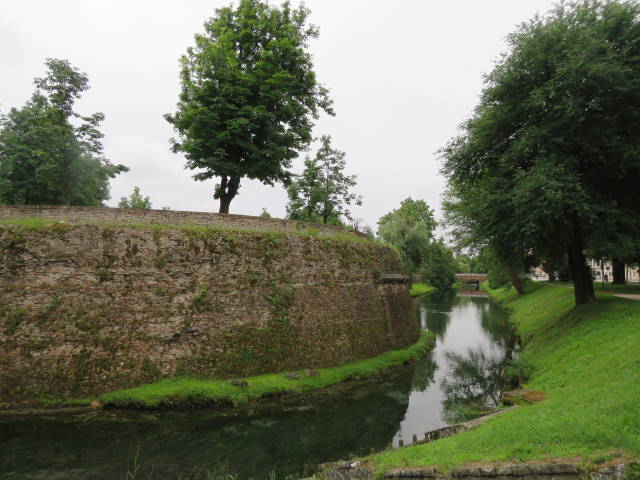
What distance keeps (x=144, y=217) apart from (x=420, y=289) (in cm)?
5341

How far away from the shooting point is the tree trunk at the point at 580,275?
17.8 meters

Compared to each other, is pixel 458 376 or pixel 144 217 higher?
pixel 144 217

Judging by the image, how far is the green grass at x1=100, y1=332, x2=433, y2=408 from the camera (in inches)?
468

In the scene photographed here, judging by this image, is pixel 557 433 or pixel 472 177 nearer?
pixel 557 433

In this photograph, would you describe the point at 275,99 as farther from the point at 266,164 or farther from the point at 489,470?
the point at 489,470

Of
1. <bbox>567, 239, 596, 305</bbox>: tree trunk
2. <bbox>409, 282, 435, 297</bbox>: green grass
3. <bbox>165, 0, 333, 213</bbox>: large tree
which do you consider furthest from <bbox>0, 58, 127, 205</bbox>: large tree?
<bbox>409, 282, 435, 297</bbox>: green grass

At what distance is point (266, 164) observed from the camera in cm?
2020

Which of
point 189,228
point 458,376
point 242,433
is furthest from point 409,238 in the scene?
point 242,433

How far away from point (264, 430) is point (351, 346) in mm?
6837

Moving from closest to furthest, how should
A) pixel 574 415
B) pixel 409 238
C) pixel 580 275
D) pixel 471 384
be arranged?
pixel 574 415, pixel 471 384, pixel 580 275, pixel 409 238

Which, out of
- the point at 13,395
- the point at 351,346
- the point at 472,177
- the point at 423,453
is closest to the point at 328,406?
the point at 351,346

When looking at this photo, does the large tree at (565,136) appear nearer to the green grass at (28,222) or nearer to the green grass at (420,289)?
the green grass at (28,222)

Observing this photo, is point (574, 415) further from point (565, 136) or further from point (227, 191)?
point (227, 191)

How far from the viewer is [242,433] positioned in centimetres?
1091
